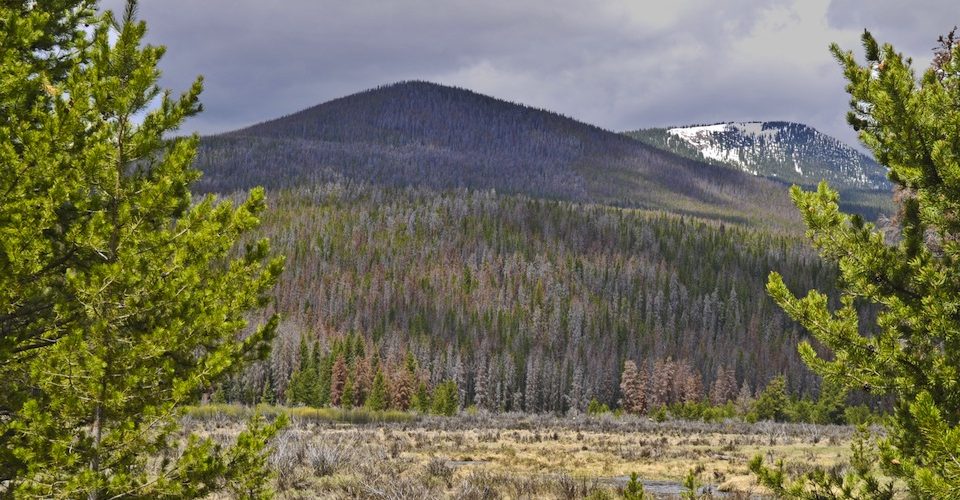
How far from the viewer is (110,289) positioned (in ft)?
23.7

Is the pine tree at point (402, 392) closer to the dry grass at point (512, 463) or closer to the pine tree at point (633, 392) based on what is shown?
the pine tree at point (633, 392)

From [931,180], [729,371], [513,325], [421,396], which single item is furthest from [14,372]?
[513,325]

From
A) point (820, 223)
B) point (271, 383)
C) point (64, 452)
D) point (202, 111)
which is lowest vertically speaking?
point (271, 383)

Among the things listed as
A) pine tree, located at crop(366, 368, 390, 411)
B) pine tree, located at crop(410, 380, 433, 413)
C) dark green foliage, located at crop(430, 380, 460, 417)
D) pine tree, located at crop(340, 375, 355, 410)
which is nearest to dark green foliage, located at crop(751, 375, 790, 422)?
dark green foliage, located at crop(430, 380, 460, 417)

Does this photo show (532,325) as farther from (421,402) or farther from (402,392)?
(421,402)

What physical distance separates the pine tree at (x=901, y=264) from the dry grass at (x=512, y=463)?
23.1 ft

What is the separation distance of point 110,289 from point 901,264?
7109 mm

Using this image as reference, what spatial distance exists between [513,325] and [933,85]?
155 metres

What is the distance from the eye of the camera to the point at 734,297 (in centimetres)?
17988

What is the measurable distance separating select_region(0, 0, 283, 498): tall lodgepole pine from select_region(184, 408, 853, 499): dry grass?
4.83 m

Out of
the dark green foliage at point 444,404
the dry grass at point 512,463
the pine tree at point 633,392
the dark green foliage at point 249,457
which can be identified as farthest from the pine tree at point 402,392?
the dark green foliage at point 249,457

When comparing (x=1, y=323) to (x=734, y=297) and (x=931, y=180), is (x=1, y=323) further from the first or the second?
(x=734, y=297)

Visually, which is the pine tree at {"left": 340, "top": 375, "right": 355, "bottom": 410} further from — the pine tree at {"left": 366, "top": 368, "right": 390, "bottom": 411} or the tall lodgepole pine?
the tall lodgepole pine

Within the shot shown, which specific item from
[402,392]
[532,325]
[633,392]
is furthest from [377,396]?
[532,325]
